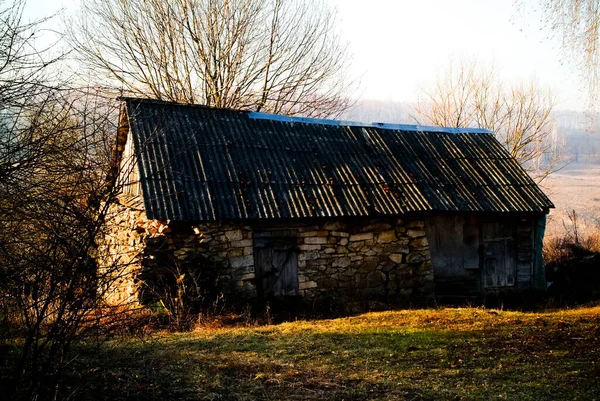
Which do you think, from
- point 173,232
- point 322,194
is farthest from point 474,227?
point 173,232

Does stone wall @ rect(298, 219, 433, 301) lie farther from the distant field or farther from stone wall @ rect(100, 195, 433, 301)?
the distant field

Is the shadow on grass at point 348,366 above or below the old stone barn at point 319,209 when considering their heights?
below

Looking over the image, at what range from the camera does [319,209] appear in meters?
9.66

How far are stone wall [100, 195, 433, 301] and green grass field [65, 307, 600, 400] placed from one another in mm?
1768

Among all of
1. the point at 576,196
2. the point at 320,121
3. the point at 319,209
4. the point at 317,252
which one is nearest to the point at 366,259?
the point at 317,252

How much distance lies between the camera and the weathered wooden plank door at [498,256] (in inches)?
450

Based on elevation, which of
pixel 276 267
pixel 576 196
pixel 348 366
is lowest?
pixel 348 366

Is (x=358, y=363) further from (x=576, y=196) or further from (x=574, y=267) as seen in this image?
(x=576, y=196)

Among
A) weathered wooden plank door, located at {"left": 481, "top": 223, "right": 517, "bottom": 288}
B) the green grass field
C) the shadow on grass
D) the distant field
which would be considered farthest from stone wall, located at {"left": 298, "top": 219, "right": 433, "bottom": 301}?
the distant field

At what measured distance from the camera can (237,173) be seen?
988 centimetres

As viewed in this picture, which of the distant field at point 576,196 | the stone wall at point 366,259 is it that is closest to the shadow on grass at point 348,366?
the stone wall at point 366,259

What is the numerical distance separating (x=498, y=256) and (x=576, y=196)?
2963 cm

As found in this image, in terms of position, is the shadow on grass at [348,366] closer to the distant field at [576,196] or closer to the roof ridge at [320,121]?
the roof ridge at [320,121]

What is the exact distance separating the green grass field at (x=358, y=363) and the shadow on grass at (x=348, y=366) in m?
0.01
